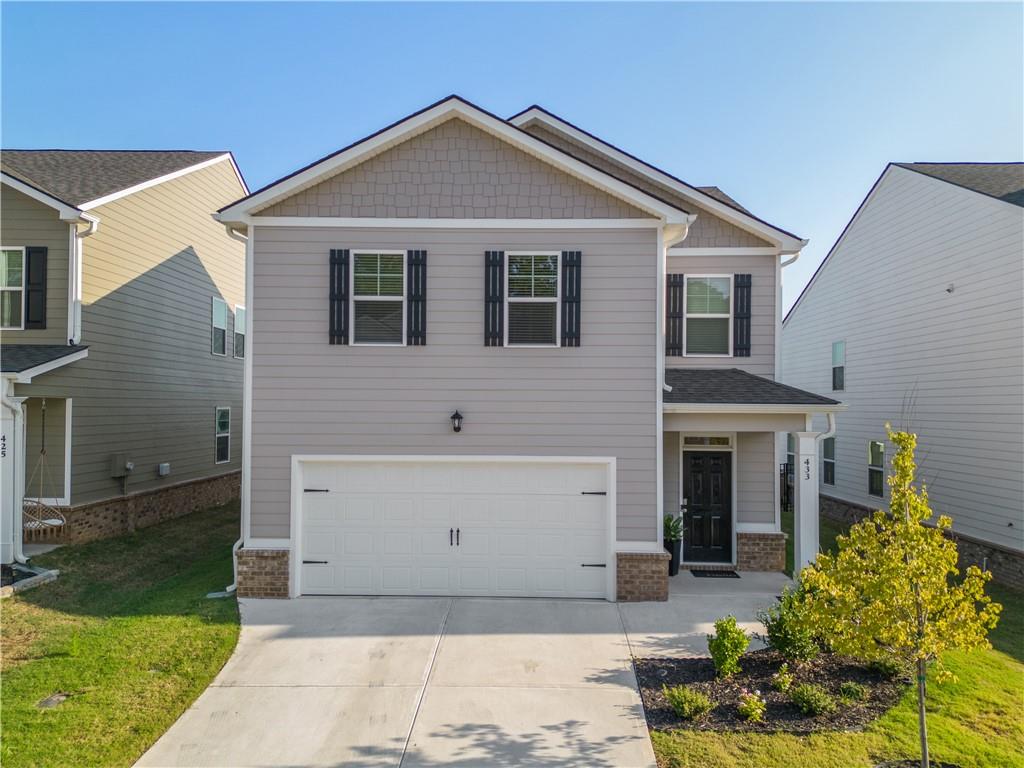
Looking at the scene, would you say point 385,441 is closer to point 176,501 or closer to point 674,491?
point 674,491

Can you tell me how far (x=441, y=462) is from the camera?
9.02 metres

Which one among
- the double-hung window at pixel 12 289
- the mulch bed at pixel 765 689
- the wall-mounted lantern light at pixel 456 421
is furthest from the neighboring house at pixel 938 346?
the double-hung window at pixel 12 289

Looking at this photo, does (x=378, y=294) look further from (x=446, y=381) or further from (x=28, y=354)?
(x=28, y=354)

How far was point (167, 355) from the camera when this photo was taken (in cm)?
1469

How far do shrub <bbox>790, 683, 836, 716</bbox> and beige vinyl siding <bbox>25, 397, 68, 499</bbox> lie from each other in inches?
504

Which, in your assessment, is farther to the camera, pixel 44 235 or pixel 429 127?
pixel 44 235

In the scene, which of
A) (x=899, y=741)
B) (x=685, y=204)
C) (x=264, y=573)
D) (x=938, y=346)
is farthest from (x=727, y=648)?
(x=938, y=346)

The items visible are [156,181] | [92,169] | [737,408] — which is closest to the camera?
[737,408]

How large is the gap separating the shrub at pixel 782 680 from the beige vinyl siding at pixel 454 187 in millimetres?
6250

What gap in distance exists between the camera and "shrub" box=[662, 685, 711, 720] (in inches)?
221

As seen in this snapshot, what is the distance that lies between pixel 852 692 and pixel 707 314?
685 cm

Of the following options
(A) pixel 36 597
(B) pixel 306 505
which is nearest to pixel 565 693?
(B) pixel 306 505

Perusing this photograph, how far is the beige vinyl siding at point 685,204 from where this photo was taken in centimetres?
1114

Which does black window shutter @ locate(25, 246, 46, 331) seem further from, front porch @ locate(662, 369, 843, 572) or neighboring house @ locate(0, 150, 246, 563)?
front porch @ locate(662, 369, 843, 572)
